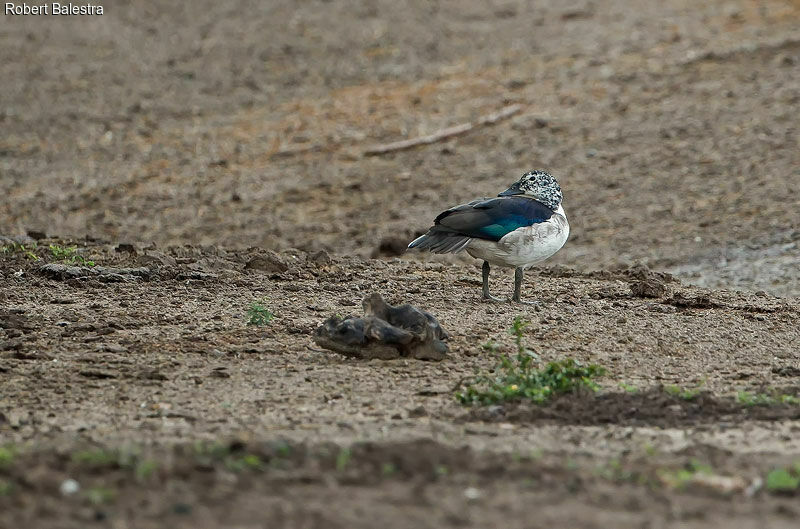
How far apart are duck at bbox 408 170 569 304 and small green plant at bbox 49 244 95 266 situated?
2.66 meters

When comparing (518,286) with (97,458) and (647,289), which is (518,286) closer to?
(647,289)

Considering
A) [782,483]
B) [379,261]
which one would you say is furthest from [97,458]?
[379,261]

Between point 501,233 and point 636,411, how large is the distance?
2.89 meters

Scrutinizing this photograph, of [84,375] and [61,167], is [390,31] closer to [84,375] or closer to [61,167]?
[61,167]

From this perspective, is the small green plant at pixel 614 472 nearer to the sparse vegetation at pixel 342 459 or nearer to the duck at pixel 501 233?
the sparse vegetation at pixel 342 459

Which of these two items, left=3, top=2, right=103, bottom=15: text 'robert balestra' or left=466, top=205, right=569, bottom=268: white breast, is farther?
left=3, top=2, right=103, bottom=15: text 'robert balestra'

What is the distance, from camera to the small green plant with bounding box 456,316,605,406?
6539mm

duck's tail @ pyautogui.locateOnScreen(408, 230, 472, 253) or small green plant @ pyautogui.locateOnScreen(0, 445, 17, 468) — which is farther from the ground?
duck's tail @ pyautogui.locateOnScreen(408, 230, 472, 253)

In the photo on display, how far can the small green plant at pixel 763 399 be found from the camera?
6.50m

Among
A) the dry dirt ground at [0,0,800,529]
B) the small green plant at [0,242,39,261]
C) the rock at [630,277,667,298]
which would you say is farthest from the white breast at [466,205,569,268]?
the small green plant at [0,242,39,261]

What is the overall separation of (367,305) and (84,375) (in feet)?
5.35

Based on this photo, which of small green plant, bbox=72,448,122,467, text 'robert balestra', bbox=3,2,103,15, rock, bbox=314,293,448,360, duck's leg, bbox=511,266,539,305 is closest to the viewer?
small green plant, bbox=72,448,122,467

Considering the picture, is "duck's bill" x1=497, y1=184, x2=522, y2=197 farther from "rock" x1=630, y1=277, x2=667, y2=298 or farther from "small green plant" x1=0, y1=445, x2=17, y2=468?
"small green plant" x1=0, y1=445, x2=17, y2=468

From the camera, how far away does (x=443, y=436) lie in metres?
5.79
